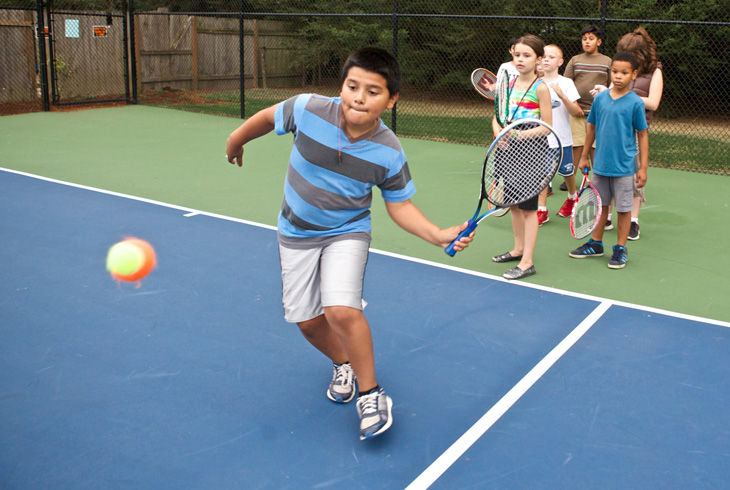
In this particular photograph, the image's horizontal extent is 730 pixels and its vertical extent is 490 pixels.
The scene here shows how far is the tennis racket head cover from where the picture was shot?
17.1 feet

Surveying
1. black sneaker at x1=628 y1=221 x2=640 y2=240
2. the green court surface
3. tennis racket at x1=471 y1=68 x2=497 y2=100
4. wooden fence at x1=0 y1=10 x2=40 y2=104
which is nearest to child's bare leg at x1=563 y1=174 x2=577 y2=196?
the green court surface

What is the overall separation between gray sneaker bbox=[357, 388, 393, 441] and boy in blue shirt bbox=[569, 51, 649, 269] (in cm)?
296

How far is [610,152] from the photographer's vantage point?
535 cm

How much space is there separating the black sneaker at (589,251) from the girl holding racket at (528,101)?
593mm

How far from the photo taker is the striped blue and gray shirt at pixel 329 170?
304cm

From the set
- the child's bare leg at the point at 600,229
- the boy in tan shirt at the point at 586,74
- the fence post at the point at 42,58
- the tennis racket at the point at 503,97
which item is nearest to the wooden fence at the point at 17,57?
the fence post at the point at 42,58

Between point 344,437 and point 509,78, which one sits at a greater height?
point 509,78

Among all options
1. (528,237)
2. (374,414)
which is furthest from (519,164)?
(374,414)

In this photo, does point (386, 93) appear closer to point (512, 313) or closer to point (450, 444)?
point (450, 444)

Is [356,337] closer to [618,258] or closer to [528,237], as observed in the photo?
[528,237]

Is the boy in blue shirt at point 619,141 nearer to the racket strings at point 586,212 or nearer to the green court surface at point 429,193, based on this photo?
the racket strings at point 586,212

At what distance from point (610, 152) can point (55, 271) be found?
4.04 metres

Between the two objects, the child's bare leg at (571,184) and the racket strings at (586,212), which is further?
the child's bare leg at (571,184)

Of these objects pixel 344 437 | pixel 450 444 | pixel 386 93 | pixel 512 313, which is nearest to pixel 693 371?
pixel 512 313
